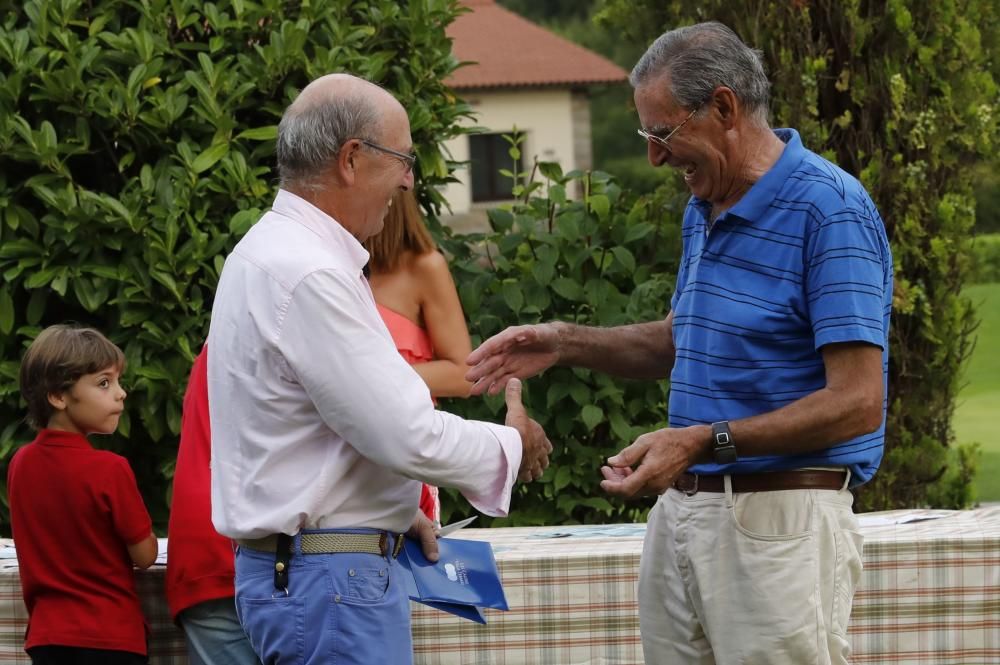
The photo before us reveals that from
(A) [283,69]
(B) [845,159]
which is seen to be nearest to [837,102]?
(B) [845,159]

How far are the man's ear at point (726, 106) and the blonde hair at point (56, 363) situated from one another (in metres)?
1.86

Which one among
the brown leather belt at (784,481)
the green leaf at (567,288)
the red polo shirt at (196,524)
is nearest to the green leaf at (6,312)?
the red polo shirt at (196,524)

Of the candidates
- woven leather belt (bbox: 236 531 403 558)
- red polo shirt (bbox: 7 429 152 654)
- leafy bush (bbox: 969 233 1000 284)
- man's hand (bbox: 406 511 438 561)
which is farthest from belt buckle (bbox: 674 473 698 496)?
leafy bush (bbox: 969 233 1000 284)

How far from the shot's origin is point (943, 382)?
18.5 feet

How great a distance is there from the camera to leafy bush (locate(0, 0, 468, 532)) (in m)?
4.87

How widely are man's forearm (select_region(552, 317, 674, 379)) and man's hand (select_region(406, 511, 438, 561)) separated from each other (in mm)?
→ 650

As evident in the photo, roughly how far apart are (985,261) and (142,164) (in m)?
5.54

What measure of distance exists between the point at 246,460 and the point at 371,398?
1.15ft

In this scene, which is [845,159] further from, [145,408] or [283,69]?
[145,408]

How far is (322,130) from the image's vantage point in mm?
2943

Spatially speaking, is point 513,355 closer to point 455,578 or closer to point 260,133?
point 455,578

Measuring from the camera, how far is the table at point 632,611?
4199 mm

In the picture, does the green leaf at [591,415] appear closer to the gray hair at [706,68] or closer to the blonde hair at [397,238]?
the blonde hair at [397,238]

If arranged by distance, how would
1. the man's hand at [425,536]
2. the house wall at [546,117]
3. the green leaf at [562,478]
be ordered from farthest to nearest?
the house wall at [546,117] → the green leaf at [562,478] → the man's hand at [425,536]
